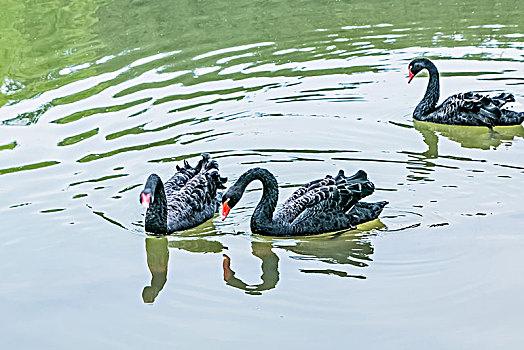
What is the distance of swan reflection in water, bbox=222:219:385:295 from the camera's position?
6031 millimetres

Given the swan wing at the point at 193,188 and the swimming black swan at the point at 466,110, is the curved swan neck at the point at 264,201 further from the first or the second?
the swimming black swan at the point at 466,110

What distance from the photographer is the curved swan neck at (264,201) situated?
6.55 m

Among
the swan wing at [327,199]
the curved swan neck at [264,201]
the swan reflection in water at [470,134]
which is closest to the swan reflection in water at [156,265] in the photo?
the curved swan neck at [264,201]

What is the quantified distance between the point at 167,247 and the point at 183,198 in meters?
0.48

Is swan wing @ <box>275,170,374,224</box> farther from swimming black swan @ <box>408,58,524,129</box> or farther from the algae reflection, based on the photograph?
swimming black swan @ <box>408,58,524,129</box>

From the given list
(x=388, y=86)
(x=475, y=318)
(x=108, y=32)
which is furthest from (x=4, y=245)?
(x=108, y=32)

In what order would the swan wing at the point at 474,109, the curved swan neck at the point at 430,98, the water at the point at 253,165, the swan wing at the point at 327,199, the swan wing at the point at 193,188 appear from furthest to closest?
the curved swan neck at the point at 430,98 < the swan wing at the point at 474,109 < the swan wing at the point at 193,188 < the swan wing at the point at 327,199 < the water at the point at 253,165

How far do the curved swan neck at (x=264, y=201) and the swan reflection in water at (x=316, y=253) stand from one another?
0.41 ft

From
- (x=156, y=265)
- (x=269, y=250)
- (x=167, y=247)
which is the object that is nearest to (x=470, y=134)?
(x=269, y=250)

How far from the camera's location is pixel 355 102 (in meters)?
9.61

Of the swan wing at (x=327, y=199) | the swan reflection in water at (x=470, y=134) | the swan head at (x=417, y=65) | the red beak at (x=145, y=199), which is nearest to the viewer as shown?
the red beak at (x=145, y=199)

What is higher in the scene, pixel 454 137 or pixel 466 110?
pixel 466 110

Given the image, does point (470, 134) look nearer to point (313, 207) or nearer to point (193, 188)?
point (313, 207)

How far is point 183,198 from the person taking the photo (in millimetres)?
6984
